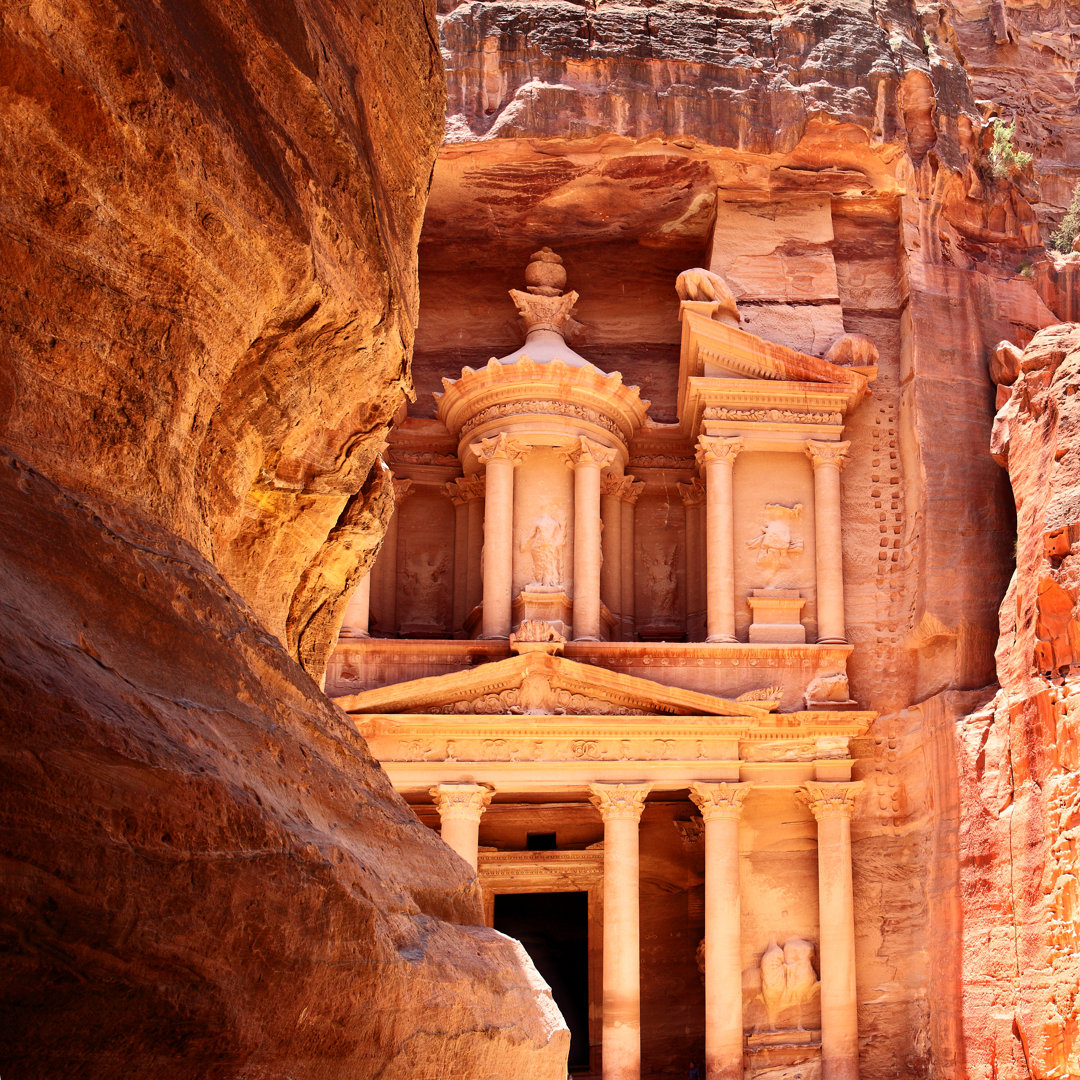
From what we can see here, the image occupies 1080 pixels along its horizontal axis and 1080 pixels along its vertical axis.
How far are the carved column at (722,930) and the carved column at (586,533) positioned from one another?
2912 millimetres

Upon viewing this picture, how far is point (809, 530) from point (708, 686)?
2.94 metres

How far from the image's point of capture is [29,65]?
284cm

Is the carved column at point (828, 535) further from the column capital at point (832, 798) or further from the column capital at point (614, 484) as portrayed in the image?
the column capital at point (614, 484)

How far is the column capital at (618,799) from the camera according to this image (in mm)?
17359

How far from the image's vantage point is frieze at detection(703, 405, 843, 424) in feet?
65.3

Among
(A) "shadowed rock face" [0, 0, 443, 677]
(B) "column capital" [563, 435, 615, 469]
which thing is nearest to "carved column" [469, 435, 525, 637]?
(B) "column capital" [563, 435, 615, 469]

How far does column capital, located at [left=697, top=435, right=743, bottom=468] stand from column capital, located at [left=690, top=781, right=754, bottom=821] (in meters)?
4.88

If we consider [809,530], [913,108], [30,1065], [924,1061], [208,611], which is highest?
[913,108]

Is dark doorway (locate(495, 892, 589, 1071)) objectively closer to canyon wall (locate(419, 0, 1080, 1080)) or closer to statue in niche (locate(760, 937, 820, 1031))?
statue in niche (locate(760, 937, 820, 1031))

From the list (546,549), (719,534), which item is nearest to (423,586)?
(546,549)

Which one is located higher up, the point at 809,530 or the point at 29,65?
the point at 809,530

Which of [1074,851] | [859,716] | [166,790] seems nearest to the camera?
[166,790]

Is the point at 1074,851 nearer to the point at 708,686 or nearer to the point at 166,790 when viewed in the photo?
the point at 708,686

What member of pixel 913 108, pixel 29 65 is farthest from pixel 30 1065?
pixel 913 108
